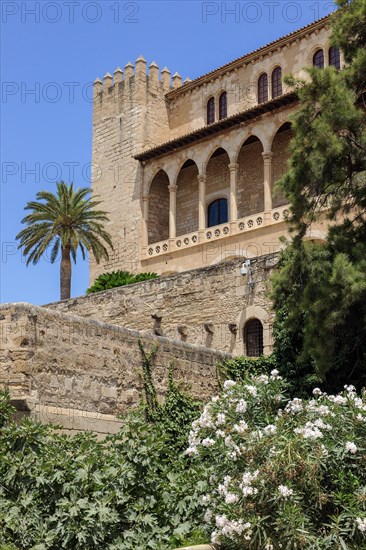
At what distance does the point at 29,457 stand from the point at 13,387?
3982mm

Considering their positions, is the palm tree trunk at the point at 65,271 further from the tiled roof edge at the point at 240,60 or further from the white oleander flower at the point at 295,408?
the white oleander flower at the point at 295,408

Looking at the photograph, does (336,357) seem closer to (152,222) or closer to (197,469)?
(197,469)

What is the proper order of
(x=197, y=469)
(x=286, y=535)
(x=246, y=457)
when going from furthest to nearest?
(x=197, y=469) < (x=246, y=457) < (x=286, y=535)

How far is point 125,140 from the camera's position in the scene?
39781mm

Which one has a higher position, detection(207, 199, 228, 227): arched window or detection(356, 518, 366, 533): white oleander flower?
detection(207, 199, 228, 227): arched window

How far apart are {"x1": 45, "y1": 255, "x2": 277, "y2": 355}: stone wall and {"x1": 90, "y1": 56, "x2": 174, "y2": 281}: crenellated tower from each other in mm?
14939

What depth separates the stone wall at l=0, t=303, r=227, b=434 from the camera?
13812mm

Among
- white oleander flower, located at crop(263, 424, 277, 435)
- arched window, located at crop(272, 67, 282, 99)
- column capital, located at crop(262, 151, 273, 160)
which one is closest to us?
white oleander flower, located at crop(263, 424, 277, 435)

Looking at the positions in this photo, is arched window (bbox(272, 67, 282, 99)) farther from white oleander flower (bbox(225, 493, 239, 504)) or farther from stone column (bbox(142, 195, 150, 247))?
white oleander flower (bbox(225, 493, 239, 504))

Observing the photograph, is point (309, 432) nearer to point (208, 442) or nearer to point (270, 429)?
point (270, 429)

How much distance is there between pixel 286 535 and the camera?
838 centimetres

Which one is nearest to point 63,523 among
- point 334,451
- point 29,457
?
point 29,457

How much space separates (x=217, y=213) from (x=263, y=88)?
5712 millimetres

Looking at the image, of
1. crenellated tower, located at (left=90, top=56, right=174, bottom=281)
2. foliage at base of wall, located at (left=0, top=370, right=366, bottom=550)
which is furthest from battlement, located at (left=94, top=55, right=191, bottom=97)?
foliage at base of wall, located at (left=0, top=370, right=366, bottom=550)
